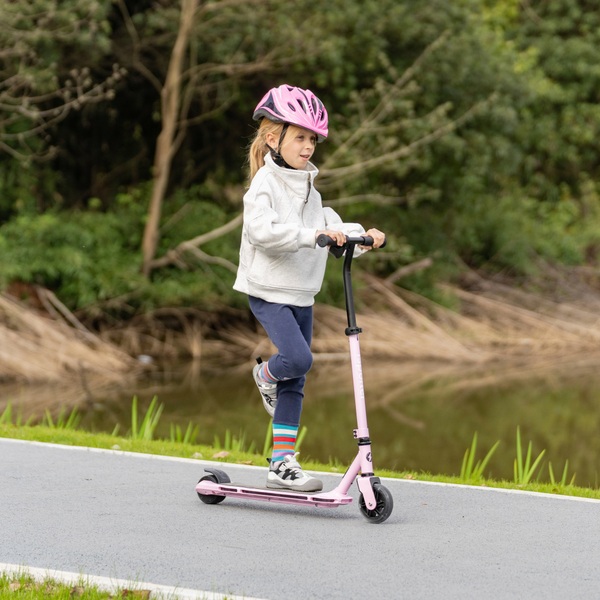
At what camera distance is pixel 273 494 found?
6.02 metres

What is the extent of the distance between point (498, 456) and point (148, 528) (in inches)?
309

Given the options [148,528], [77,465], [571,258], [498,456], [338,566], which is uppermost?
[338,566]

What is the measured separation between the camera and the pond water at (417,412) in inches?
508

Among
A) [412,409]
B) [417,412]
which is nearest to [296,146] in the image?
[417,412]

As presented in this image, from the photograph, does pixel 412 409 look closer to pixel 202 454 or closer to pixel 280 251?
pixel 202 454

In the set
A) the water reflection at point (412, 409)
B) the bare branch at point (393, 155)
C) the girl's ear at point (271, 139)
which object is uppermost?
the girl's ear at point (271, 139)

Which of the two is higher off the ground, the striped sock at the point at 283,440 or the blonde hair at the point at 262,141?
the blonde hair at the point at 262,141

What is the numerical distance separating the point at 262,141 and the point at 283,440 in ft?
5.01

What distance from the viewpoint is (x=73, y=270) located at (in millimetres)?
19594

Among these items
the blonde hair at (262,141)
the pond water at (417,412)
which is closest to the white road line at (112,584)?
the blonde hair at (262,141)

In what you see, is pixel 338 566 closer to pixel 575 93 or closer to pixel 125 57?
pixel 125 57

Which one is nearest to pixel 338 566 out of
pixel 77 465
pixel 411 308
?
pixel 77 465

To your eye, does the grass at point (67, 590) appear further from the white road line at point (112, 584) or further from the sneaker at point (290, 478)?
the sneaker at point (290, 478)

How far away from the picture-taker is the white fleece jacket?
239 inches
